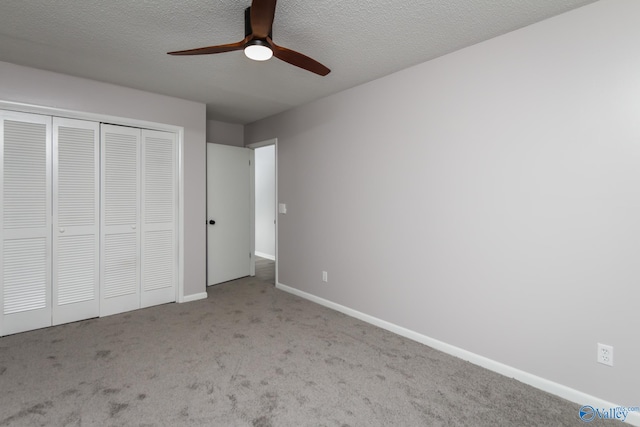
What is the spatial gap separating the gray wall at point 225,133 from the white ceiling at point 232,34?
1.71 metres

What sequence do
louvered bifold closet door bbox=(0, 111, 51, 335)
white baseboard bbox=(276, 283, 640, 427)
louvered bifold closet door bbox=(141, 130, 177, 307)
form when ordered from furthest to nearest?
louvered bifold closet door bbox=(141, 130, 177, 307) → louvered bifold closet door bbox=(0, 111, 51, 335) → white baseboard bbox=(276, 283, 640, 427)

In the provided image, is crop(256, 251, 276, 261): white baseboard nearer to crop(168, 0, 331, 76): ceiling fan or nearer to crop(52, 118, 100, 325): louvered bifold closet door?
crop(52, 118, 100, 325): louvered bifold closet door

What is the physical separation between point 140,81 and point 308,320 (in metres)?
3.04

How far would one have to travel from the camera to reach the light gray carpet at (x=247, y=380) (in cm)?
Answer: 181

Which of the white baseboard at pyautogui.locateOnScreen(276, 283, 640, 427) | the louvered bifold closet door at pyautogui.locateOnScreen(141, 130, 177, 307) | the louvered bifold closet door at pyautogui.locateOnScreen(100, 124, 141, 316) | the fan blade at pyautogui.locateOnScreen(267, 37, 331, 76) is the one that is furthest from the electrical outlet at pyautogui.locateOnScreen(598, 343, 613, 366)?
the louvered bifold closet door at pyautogui.locateOnScreen(100, 124, 141, 316)

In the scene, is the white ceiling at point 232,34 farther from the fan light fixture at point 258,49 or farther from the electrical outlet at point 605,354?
the electrical outlet at point 605,354

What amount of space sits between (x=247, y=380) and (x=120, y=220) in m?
2.41

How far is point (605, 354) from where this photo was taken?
6.17 feet

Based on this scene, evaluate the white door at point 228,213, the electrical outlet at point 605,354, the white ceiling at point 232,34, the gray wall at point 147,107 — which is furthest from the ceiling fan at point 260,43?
the white door at point 228,213

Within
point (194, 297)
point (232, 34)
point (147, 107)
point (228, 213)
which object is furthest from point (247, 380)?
point (147, 107)

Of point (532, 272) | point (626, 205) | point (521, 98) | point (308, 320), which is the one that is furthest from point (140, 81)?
point (626, 205)

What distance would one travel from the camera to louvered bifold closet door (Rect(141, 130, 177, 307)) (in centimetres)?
361

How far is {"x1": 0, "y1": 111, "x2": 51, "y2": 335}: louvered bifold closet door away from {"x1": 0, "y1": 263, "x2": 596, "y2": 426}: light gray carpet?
0.86 feet

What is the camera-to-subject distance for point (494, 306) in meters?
2.35
